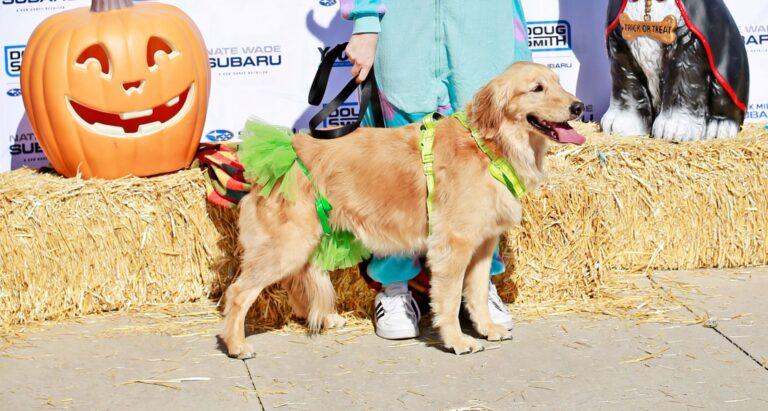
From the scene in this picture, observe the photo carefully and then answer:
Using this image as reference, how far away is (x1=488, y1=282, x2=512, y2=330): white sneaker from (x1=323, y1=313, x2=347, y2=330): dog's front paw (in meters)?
0.75

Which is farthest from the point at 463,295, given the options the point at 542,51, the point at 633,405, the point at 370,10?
the point at 542,51

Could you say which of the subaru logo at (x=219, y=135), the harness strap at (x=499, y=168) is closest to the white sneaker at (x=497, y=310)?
the harness strap at (x=499, y=168)

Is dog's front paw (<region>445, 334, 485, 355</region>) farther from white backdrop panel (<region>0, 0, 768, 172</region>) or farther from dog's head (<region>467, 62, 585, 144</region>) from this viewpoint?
white backdrop panel (<region>0, 0, 768, 172</region>)

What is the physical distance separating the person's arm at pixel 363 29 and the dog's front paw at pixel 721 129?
229cm

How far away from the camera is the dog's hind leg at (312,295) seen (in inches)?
167

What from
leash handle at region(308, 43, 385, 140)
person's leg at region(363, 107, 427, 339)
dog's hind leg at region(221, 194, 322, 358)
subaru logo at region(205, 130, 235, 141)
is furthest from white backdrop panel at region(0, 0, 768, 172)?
dog's hind leg at region(221, 194, 322, 358)

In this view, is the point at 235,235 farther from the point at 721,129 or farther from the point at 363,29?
the point at 721,129

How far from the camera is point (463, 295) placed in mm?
4266

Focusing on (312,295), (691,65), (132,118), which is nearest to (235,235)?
(312,295)

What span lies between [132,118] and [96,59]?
0.35 metres

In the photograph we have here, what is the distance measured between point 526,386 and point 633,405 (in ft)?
1.44

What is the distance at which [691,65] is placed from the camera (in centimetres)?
521

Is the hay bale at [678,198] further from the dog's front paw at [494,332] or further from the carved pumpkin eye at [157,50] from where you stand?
the carved pumpkin eye at [157,50]

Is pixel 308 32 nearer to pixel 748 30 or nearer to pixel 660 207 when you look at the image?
pixel 660 207
